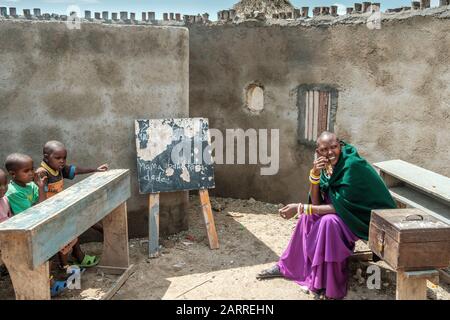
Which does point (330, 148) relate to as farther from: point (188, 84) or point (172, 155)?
point (188, 84)

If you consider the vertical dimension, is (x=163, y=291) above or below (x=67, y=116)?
below

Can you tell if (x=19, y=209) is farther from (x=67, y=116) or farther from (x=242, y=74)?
(x=242, y=74)

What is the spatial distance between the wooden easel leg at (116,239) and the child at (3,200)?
3.06 ft

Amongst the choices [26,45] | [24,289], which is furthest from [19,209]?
[26,45]

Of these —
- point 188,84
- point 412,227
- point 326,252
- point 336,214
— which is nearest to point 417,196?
point 336,214

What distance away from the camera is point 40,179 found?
3861 millimetres

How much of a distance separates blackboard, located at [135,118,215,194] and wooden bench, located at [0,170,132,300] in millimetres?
608

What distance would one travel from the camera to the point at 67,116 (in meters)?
4.77

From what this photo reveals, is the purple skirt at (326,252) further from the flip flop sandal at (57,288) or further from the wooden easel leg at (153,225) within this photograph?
the flip flop sandal at (57,288)

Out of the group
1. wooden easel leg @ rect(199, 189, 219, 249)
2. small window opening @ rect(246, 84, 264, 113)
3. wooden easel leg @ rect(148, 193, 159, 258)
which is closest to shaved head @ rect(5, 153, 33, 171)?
wooden easel leg @ rect(148, 193, 159, 258)

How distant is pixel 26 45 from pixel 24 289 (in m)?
2.66

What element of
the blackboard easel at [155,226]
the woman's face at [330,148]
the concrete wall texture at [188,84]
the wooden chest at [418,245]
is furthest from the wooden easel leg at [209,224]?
the wooden chest at [418,245]

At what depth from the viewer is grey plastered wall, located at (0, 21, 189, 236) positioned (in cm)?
454

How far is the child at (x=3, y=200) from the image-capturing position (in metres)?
3.54
